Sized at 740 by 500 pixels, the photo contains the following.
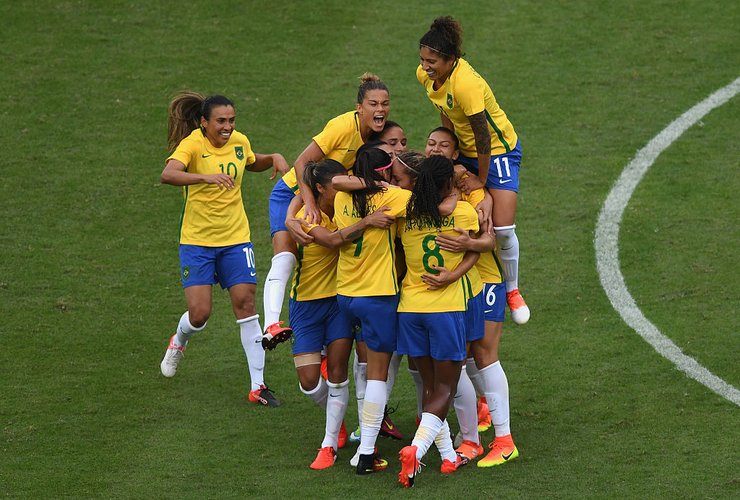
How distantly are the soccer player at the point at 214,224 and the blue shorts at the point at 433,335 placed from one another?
211 cm

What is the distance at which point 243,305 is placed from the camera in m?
9.93

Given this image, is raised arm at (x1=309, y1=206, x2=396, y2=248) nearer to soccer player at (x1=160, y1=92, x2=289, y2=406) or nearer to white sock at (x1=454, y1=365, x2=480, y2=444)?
white sock at (x1=454, y1=365, x2=480, y2=444)

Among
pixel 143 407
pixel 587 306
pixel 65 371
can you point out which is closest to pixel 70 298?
pixel 65 371

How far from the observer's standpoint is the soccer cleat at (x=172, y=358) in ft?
33.2

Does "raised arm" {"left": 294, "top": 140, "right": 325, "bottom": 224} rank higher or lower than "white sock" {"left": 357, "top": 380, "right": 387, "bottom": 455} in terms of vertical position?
higher

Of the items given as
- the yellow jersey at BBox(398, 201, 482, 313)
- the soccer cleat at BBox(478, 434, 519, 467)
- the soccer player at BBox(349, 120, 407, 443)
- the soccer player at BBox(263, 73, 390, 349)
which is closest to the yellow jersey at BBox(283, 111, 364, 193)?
the soccer player at BBox(263, 73, 390, 349)

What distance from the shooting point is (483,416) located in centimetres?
925

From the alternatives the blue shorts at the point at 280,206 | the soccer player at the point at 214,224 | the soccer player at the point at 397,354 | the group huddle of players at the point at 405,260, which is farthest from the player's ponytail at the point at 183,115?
the soccer player at the point at 397,354

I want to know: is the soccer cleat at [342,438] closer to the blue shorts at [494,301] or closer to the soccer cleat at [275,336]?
the soccer cleat at [275,336]

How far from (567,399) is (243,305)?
2677 mm

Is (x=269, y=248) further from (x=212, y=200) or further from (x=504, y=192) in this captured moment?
(x=504, y=192)

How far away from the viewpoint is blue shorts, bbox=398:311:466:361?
7.82 meters

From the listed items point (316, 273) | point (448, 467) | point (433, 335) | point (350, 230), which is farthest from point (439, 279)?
point (448, 467)

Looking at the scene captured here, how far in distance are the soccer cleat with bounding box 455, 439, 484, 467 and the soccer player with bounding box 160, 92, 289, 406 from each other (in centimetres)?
190
